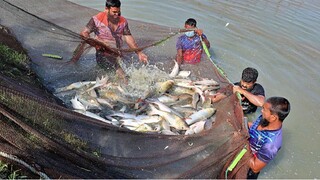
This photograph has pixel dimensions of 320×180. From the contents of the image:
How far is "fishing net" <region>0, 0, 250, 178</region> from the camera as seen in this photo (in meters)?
3.32

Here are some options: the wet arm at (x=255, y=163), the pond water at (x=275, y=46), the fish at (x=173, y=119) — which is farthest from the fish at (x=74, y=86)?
the pond water at (x=275, y=46)

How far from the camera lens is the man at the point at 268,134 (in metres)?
4.26

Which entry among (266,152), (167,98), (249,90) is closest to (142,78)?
(167,98)

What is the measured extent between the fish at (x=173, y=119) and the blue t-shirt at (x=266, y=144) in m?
1.18

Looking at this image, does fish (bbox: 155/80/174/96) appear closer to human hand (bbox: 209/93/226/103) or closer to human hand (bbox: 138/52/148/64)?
human hand (bbox: 138/52/148/64)

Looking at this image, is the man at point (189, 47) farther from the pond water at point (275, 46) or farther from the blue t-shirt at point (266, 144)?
the blue t-shirt at point (266, 144)

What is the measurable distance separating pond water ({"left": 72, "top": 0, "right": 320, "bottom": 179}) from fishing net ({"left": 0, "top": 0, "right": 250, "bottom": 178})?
1.46 meters

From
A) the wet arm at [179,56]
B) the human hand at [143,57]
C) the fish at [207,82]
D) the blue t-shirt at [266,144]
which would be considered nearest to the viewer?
the blue t-shirt at [266,144]

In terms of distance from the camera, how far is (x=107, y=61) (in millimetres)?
6098

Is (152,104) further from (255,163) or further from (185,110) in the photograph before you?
(255,163)

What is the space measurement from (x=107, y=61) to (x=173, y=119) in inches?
66.3

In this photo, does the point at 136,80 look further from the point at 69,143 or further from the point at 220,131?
the point at 69,143

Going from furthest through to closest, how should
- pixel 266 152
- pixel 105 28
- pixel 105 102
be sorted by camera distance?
1. pixel 105 28
2. pixel 105 102
3. pixel 266 152

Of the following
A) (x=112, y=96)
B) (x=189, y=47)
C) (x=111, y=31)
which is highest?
(x=111, y=31)
